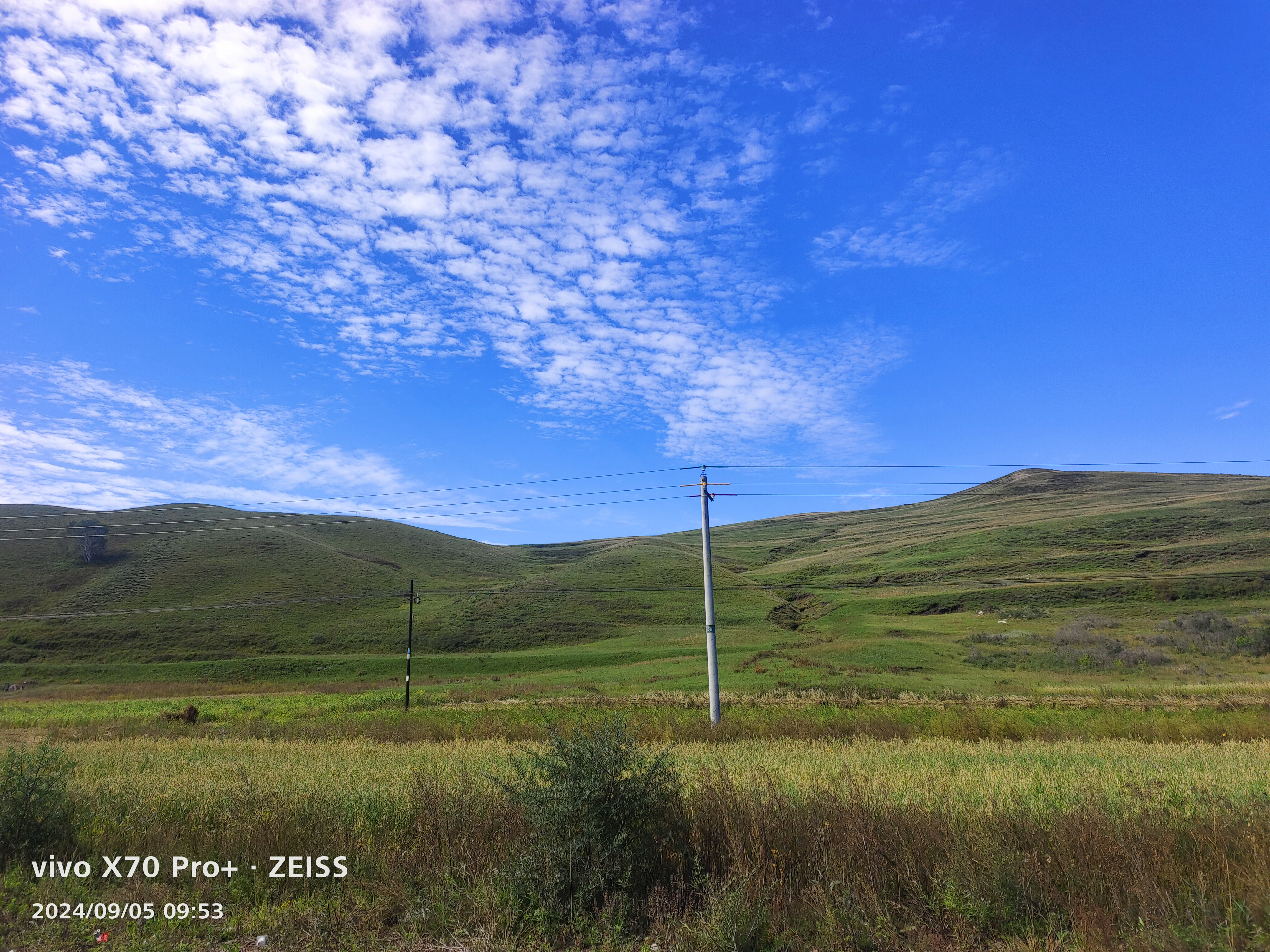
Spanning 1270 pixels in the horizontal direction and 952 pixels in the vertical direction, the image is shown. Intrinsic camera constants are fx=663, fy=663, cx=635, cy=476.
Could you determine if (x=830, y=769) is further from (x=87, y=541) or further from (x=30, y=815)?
(x=87, y=541)

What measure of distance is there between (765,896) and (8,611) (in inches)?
4844

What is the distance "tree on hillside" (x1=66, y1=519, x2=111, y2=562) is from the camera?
113 metres

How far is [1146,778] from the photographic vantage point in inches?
415

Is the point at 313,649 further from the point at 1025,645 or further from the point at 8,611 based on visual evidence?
the point at 1025,645

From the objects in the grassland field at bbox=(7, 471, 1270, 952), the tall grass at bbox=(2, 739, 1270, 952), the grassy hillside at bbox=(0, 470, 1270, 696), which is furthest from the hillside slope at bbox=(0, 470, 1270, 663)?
the tall grass at bbox=(2, 739, 1270, 952)

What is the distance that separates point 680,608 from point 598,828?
88.6 m

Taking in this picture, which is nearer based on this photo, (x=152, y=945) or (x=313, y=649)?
(x=152, y=945)

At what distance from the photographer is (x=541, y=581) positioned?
11938cm

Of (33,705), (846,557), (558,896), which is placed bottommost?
(33,705)

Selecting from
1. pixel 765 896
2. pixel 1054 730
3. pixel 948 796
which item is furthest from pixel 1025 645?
pixel 765 896

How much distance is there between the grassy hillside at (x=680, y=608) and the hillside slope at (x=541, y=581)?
0.51 metres

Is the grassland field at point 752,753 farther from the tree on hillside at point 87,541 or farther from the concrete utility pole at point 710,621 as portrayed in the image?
the tree on hillside at point 87,541

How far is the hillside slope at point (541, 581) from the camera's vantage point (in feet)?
259

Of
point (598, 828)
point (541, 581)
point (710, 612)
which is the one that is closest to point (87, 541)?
point (541, 581)
